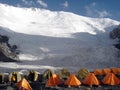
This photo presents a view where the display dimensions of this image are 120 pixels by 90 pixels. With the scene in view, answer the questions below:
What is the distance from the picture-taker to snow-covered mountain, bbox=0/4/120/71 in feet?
236

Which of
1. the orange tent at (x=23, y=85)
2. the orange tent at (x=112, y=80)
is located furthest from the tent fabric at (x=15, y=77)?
the orange tent at (x=112, y=80)

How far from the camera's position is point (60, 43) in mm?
99438

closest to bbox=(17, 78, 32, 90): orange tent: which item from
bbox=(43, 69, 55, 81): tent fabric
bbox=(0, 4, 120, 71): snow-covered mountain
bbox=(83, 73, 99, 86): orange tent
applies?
bbox=(43, 69, 55, 81): tent fabric

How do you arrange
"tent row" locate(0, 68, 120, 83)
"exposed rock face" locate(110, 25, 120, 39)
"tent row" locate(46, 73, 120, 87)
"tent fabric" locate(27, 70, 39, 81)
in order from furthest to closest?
"exposed rock face" locate(110, 25, 120, 39)
"tent fabric" locate(27, 70, 39, 81)
"tent row" locate(0, 68, 120, 83)
"tent row" locate(46, 73, 120, 87)

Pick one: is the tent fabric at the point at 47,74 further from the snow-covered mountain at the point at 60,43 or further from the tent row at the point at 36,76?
the snow-covered mountain at the point at 60,43

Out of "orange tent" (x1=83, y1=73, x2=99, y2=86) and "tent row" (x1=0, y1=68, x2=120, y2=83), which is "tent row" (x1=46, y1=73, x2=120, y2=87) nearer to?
"orange tent" (x1=83, y1=73, x2=99, y2=86)

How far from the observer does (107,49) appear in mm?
76688

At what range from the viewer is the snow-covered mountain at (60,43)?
71.9m

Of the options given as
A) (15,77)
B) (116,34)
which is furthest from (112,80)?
(116,34)

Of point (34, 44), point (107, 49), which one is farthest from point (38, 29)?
point (107, 49)

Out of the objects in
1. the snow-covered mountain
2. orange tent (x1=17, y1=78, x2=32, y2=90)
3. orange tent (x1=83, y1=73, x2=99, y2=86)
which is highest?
the snow-covered mountain

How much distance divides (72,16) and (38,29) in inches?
1732

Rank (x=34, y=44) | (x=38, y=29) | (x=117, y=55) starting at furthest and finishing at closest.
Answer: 1. (x=38, y=29)
2. (x=34, y=44)
3. (x=117, y=55)

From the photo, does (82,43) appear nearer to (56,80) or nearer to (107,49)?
(107,49)
